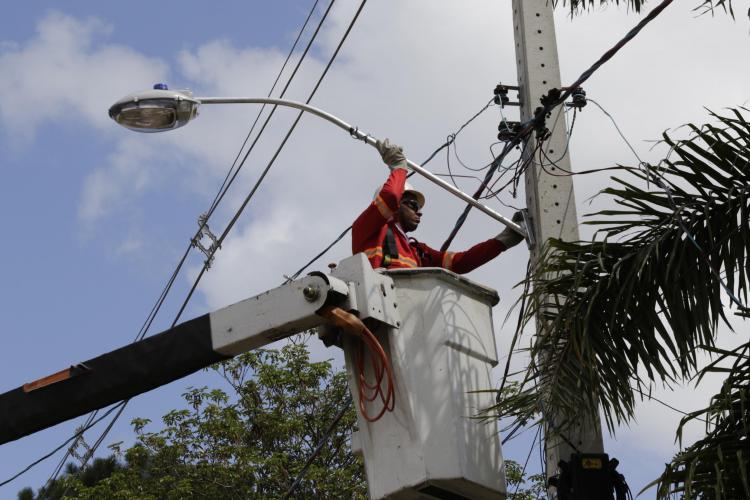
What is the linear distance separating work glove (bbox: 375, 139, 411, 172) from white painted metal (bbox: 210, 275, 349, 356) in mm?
1728

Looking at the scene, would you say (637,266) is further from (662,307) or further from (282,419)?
(282,419)

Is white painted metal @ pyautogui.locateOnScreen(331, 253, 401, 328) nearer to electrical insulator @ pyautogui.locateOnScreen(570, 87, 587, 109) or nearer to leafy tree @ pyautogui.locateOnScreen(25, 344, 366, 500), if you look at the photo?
electrical insulator @ pyautogui.locateOnScreen(570, 87, 587, 109)

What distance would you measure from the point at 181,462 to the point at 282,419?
1.42 m

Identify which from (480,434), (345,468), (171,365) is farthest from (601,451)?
(345,468)

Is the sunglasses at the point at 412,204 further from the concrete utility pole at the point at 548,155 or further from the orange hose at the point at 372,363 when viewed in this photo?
the orange hose at the point at 372,363

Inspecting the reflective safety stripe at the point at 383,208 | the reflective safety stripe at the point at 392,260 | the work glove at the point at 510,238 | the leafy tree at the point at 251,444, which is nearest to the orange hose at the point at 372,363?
the reflective safety stripe at the point at 392,260

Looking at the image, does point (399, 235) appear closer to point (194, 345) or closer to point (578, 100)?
point (578, 100)

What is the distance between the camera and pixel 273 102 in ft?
28.0

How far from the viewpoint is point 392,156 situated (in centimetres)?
815

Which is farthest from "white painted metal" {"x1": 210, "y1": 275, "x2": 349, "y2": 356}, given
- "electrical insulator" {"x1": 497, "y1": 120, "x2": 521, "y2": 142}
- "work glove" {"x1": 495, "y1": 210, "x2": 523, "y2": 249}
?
"electrical insulator" {"x1": 497, "y1": 120, "x2": 521, "y2": 142}

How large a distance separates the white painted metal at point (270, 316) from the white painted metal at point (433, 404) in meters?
0.29

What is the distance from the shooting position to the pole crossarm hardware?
650 cm

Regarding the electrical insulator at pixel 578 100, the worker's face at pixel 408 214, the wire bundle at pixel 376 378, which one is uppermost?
the electrical insulator at pixel 578 100

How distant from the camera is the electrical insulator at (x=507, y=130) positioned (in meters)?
8.46
